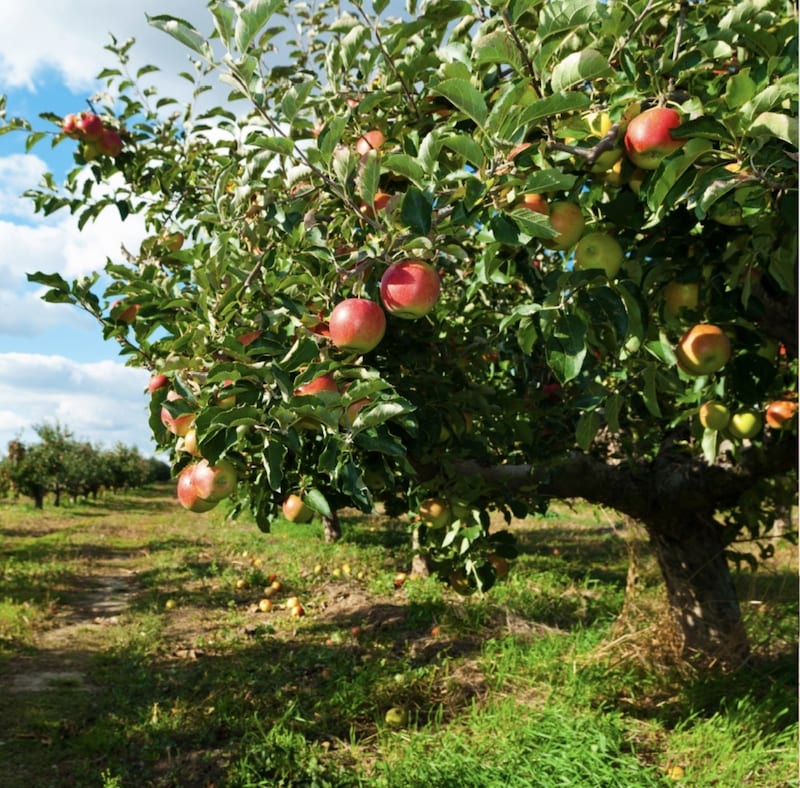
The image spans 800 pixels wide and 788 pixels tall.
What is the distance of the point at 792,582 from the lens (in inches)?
256

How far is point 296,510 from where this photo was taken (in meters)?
2.18

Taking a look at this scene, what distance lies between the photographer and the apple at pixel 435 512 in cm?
302

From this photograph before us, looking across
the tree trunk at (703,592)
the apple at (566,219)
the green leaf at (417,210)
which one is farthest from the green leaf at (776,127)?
the tree trunk at (703,592)

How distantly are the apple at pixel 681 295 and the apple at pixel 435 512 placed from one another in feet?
→ 4.33

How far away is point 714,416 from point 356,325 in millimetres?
1808

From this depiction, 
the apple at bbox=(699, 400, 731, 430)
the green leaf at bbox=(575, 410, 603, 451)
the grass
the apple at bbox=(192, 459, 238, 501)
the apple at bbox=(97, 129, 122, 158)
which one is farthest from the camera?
the grass

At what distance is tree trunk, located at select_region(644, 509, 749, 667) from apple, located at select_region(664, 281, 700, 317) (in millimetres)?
2812

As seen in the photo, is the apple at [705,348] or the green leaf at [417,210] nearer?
the green leaf at [417,210]

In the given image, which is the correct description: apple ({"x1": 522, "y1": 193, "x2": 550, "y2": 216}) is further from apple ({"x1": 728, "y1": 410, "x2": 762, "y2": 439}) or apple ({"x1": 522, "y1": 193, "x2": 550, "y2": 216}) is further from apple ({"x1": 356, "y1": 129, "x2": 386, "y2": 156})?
apple ({"x1": 728, "y1": 410, "x2": 762, "y2": 439})

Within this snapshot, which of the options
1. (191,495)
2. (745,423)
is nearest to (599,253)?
(191,495)

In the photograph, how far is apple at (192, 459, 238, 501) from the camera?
1.77 m

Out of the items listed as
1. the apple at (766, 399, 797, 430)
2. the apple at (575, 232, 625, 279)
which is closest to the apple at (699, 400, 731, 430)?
the apple at (766, 399, 797, 430)

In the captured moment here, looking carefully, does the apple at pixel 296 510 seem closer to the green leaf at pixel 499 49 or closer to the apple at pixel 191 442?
the apple at pixel 191 442

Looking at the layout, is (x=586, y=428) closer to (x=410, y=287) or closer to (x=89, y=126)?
(x=410, y=287)
